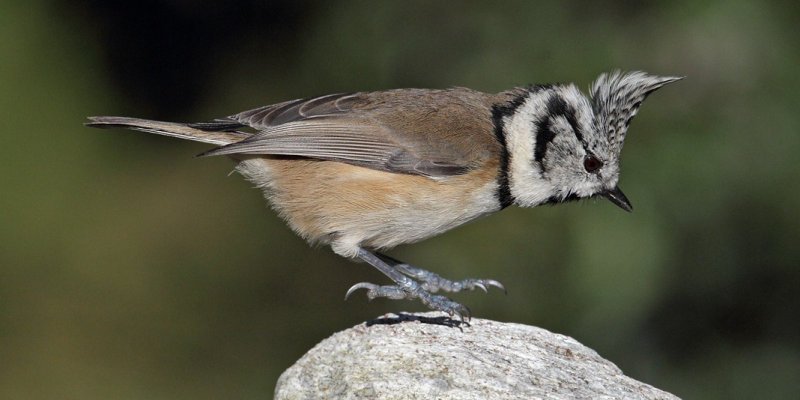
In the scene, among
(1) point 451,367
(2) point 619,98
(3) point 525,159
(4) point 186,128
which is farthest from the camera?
(4) point 186,128

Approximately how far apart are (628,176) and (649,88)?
0.64 meters

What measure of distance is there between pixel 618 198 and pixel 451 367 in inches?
51.9

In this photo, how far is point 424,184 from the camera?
4.31 meters

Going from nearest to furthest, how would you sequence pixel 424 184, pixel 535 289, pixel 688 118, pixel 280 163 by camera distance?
pixel 424 184 < pixel 280 163 < pixel 688 118 < pixel 535 289

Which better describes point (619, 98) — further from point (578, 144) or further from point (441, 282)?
point (441, 282)

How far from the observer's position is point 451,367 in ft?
11.8

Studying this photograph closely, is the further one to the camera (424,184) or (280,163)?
(280,163)

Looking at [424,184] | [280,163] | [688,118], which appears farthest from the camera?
Result: [688,118]

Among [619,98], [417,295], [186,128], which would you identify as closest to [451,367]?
[417,295]

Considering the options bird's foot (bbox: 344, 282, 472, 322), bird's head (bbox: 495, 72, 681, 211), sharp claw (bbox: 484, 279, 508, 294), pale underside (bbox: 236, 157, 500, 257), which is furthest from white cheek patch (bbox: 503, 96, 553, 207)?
bird's foot (bbox: 344, 282, 472, 322)

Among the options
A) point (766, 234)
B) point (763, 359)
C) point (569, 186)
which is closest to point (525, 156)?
point (569, 186)

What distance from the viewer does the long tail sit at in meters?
4.56

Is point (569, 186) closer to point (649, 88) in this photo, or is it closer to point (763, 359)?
point (649, 88)

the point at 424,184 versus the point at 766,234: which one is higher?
the point at 424,184
